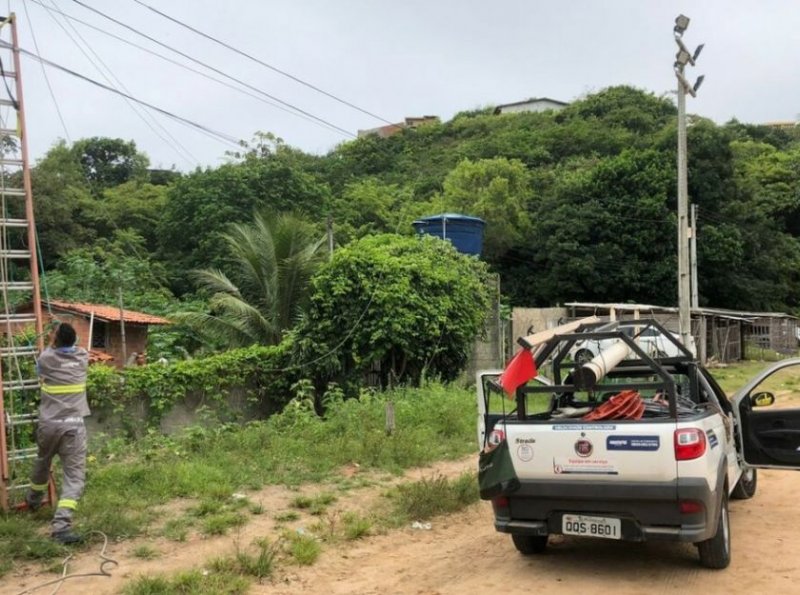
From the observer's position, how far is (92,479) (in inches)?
288

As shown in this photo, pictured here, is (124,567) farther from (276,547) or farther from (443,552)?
(443,552)

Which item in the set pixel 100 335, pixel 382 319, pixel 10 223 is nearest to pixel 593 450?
pixel 10 223

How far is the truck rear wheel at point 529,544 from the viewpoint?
5617 mm

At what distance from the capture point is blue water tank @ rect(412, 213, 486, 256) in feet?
61.0

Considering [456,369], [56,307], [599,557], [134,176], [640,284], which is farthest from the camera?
[134,176]

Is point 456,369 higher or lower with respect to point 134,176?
lower

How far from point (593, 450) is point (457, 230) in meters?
14.1

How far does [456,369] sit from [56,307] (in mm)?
12135

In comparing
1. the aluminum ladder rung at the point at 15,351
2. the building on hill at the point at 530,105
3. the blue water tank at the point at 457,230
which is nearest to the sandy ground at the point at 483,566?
the aluminum ladder rung at the point at 15,351

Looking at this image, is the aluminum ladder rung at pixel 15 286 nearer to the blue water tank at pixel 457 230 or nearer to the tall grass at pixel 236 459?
the tall grass at pixel 236 459

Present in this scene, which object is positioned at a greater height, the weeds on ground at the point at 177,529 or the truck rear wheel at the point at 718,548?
the truck rear wheel at the point at 718,548

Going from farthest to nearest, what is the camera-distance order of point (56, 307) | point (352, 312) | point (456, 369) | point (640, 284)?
point (640, 284)
point (56, 307)
point (456, 369)
point (352, 312)

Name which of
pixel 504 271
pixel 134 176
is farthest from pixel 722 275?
pixel 134 176

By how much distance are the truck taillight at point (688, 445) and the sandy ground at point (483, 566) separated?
0.97 metres
